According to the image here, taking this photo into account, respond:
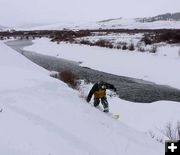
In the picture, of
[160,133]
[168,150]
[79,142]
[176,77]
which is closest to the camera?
[168,150]

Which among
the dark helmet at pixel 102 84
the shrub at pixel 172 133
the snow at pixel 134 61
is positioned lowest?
the snow at pixel 134 61

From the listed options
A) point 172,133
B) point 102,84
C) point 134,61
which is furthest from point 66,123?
point 134,61

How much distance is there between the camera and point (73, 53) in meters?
33.0

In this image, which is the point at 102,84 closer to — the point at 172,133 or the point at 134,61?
the point at 172,133

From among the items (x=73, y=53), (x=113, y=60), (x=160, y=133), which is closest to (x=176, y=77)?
(x=113, y=60)

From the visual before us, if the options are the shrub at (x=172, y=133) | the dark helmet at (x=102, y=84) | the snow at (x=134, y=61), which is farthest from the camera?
the snow at (x=134, y=61)

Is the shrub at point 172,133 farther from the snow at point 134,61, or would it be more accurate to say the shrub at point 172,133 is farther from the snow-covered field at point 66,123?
the snow at point 134,61

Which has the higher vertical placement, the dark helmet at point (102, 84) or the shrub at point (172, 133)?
the dark helmet at point (102, 84)

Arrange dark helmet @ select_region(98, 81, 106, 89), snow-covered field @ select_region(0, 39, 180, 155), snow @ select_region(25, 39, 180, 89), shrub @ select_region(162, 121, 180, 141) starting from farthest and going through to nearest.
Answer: snow @ select_region(25, 39, 180, 89) → dark helmet @ select_region(98, 81, 106, 89) → shrub @ select_region(162, 121, 180, 141) → snow-covered field @ select_region(0, 39, 180, 155)

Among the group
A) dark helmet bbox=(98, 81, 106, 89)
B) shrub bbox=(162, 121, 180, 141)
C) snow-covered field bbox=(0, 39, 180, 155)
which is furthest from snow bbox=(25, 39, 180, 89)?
shrub bbox=(162, 121, 180, 141)

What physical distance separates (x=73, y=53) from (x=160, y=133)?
75.7ft

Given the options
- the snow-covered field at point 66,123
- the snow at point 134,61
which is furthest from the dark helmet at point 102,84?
the snow at point 134,61

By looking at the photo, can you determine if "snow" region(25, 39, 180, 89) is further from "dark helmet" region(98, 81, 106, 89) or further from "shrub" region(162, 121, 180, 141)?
"shrub" region(162, 121, 180, 141)

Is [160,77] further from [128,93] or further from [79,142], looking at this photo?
[79,142]
